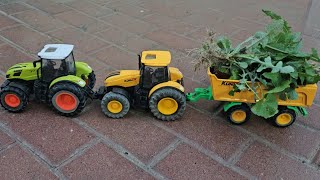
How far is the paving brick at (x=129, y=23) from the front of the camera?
5075 millimetres

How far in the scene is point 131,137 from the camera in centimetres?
302

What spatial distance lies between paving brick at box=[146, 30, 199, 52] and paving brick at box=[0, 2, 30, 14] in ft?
7.31

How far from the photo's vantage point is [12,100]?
312 cm

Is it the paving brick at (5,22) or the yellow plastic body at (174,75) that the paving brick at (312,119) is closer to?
the yellow plastic body at (174,75)

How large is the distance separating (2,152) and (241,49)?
2.25m

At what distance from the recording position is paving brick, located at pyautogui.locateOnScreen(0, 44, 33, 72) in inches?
158

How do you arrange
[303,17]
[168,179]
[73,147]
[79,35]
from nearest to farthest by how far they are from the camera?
1. [168,179]
2. [73,147]
3. [79,35]
4. [303,17]

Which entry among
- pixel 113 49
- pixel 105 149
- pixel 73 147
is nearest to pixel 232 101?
pixel 105 149

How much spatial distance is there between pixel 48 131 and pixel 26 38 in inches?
83.0

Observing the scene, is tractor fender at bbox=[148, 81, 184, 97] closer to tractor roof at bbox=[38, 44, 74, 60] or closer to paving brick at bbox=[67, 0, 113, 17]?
tractor roof at bbox=[38, 44, 74, 60]

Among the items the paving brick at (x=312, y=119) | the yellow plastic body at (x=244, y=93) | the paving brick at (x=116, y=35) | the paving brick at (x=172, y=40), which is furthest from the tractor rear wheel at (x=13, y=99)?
the paving brick at (x=312, y=119)

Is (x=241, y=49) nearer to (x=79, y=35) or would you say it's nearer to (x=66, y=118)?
(x=66, y=118)

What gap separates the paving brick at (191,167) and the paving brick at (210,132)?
0.49 feet

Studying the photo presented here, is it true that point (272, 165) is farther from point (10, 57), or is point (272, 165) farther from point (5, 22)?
point (5, 22)
